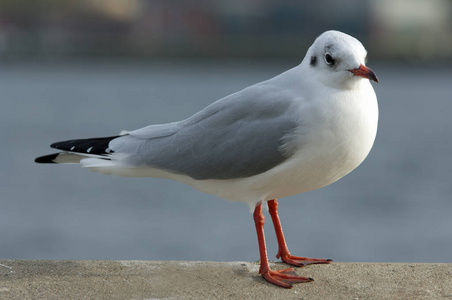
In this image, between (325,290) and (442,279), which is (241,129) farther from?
(442,279)

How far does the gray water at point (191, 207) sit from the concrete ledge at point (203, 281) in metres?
10.7

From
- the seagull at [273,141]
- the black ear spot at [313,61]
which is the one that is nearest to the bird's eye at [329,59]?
the seagull at [273,141]

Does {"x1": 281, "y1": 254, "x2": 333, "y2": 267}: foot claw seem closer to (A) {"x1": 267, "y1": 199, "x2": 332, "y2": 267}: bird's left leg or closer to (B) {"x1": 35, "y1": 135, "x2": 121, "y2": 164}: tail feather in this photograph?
(A) {"x1": 267, "y1": 199, "x2": 332, "y2": 267}: bird's left leg

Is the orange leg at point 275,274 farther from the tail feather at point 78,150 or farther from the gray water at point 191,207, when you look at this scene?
the gray water at point 191,207

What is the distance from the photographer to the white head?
5.05m

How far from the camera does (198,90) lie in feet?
209

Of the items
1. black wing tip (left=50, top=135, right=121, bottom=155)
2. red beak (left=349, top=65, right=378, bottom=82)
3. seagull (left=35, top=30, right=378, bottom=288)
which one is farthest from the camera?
black wing tip (left=50, top=135, right=121, bottom=155)

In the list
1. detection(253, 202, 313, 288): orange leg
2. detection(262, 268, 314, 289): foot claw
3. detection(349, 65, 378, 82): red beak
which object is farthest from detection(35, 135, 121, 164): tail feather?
detection(349, 65, 378, 82): red beak

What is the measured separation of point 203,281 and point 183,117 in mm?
35504

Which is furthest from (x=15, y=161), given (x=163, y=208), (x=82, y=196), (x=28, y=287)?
(x=28, y=287)

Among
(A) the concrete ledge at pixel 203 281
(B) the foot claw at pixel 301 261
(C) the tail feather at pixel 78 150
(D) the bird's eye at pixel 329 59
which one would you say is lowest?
(A) the concrete ledge at pixel 203 281

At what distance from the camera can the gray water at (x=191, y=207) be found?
63.8 ft

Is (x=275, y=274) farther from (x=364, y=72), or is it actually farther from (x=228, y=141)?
(x=364, y=72)

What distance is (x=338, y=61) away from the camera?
16.8ft
